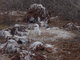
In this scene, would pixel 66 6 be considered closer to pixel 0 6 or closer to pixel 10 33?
pixel 0 6

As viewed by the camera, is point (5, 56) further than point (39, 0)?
No

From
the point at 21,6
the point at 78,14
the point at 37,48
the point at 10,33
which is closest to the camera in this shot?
the point at 37,48

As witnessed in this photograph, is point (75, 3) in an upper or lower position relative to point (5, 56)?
lower

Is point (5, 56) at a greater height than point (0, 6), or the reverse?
point (5, 56)

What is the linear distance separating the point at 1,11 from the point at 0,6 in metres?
2.05

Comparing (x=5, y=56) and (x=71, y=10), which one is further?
(x=71, y=10)

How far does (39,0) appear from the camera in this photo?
2231cm

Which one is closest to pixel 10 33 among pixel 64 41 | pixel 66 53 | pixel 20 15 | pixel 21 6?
pixel 64 41

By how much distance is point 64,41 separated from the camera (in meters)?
11.5

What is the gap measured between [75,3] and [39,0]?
3.66 m

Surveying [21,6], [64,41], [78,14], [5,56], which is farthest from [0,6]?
[5,56]

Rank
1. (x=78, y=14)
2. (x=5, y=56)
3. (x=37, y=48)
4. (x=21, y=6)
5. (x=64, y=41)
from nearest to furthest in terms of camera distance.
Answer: (x=5, y=56) → (x=37, y=48) → (x=64, y=41) → (x=78, y=14) → (x=21, y=6)

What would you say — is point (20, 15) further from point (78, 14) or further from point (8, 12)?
point (78, 14)

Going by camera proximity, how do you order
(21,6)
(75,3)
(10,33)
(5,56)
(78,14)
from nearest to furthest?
(5,56) → (10,33) → (78,14) → (75,3) → (21,6)
